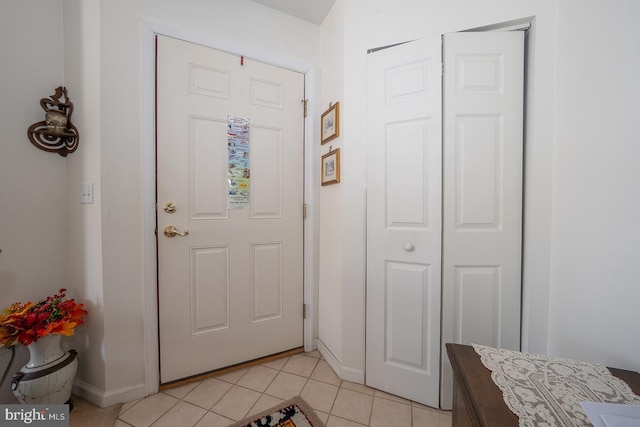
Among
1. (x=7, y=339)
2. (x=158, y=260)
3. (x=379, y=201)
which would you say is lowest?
(x=7, y=339)

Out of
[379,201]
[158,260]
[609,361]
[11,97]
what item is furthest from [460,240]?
[11,97]

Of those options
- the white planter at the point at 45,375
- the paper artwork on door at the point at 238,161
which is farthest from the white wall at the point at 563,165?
the white planter at the point at 45,375

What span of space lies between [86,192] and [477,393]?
1892 millimetres

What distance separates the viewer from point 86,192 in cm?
130

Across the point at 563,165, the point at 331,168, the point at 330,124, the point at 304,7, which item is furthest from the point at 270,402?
the point at 304,7

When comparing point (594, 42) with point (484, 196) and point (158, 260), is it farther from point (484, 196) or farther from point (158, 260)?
point (158, 260)

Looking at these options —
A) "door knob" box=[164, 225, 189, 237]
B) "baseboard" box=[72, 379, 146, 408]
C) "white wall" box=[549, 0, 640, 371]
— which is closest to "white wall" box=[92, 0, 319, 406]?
"baseboard" box=[72, 379, 146, 408]

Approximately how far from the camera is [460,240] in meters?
1.24

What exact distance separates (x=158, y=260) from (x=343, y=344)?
48.5 inches

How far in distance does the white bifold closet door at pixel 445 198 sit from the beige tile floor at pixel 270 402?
0.12 m

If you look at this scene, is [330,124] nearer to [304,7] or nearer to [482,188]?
[304,7]

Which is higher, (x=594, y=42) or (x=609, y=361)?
(x=594, y=42)

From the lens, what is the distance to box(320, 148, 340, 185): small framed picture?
1.56 metres

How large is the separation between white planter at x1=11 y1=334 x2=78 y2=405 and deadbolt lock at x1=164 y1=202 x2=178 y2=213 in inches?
31.4
